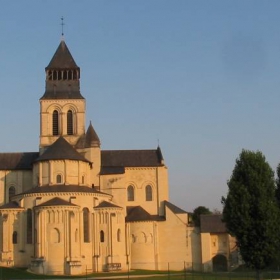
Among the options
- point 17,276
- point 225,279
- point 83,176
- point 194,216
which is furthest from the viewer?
point 194,216

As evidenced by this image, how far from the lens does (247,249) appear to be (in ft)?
158

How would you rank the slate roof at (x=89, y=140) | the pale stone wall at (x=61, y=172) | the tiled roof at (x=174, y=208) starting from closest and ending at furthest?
the pale stone wall at (x=61, y=172), the tiled roof at (x=174, y=208), the slate roof at (x=89, y=140)

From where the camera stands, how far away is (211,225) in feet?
276

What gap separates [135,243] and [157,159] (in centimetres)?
1311

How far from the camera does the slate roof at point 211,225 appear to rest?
83125 mm

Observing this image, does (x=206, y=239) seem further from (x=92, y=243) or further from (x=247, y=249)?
(x=247, y=249)

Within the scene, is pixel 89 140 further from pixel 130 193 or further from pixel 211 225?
pixel 211 225

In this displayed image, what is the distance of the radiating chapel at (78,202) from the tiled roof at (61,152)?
0.40 feet

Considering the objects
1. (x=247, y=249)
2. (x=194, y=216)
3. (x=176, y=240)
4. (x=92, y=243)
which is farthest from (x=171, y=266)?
(x=194, y=216)

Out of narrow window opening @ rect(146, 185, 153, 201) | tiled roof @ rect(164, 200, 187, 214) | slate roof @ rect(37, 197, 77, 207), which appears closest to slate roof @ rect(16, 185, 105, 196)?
slate roof @ rect(37, 197, 77, 207)

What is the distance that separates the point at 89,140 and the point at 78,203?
43.9 ft

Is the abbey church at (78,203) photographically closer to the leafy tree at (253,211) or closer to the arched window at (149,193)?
the arched window at (149,193)

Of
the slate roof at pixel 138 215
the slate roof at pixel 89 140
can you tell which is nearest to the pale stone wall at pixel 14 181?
the slate roof at pixel 89 140

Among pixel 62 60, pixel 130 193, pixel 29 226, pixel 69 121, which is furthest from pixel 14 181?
pixel 62 60
